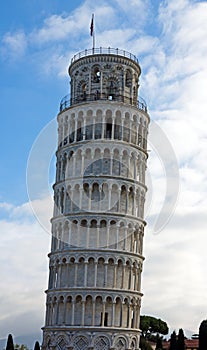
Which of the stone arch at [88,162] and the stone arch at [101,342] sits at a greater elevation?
the stone arch at [88,162]

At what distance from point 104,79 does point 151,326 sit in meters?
54.8

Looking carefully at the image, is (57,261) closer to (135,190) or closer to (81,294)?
(81,294)

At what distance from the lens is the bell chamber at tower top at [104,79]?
193 feet

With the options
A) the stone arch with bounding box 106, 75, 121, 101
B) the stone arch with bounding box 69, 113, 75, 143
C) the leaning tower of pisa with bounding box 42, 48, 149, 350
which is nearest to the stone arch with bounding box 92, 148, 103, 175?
the leaning tower of pisa with bounding box 42, 48, 149, 350

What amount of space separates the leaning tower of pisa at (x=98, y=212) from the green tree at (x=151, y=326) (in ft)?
150

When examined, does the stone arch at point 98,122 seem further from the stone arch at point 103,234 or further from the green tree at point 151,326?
the green tree at point 151,326

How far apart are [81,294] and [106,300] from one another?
228 cm

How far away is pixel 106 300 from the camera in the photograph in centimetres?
5216

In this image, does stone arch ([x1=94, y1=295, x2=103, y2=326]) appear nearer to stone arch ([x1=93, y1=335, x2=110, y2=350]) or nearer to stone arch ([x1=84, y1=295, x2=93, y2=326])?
stone arch ([x1=84, y1=295, x2=93, y2=326])

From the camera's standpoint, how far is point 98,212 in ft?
178

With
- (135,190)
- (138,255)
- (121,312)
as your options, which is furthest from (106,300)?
(135,190)

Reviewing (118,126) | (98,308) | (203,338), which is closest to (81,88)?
(118,126)

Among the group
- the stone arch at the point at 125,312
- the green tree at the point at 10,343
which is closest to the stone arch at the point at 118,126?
the stone arch at the point at 125,312

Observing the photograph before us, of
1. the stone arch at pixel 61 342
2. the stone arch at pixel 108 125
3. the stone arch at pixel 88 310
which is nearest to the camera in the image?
the stone arch at pixel 61 342
